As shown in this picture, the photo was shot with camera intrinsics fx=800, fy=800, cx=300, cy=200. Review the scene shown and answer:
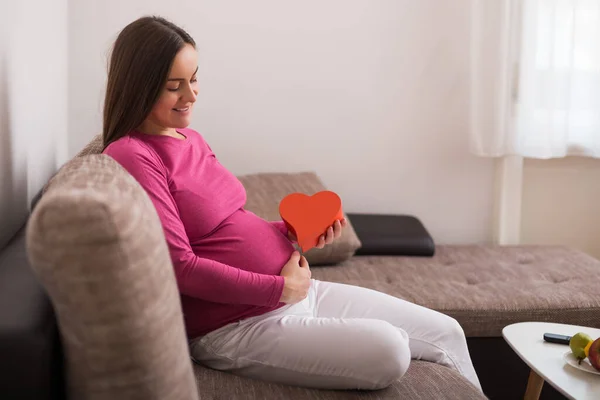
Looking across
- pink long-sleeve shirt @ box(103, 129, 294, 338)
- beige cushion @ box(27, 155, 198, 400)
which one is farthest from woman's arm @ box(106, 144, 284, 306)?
beige cushion @ box(27, 155, 198, 400)

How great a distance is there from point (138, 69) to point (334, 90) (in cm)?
171

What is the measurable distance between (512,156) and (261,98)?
3.49 ft

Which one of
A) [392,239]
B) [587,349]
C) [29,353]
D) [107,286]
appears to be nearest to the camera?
[107,286]

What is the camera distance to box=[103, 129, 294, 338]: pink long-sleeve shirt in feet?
5.06

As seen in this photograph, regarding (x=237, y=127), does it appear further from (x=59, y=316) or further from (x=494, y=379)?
(x=59, y=316)

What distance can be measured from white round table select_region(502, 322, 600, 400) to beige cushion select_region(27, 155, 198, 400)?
41.4 inches

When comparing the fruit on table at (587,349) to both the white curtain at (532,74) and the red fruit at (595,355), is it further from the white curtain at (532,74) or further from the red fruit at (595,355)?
the white curtain at (532,74)

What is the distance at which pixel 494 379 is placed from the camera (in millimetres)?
2494

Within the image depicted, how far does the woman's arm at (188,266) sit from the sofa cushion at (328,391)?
0.16 m

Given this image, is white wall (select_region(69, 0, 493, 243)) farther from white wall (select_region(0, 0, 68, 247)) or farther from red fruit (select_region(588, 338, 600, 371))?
red fruit (select_region(588, 338, 600, 371))

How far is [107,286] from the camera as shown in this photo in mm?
1012

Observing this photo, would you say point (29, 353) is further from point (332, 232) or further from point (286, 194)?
point (286, 194)

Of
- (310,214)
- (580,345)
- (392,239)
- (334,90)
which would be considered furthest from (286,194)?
(580,345)

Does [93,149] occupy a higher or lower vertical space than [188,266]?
higher
